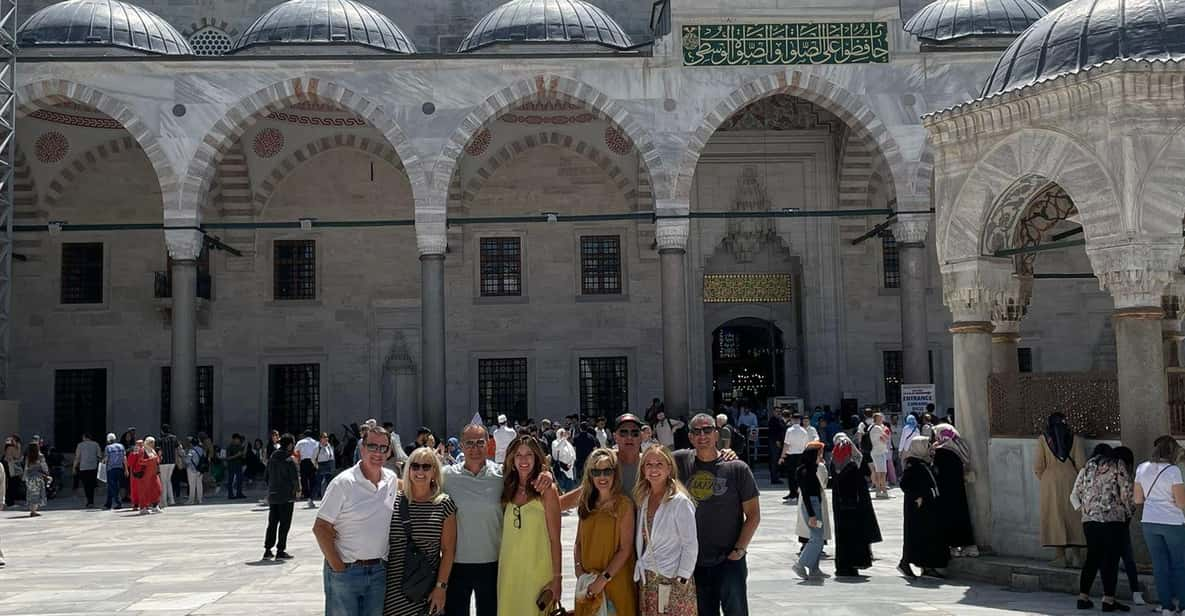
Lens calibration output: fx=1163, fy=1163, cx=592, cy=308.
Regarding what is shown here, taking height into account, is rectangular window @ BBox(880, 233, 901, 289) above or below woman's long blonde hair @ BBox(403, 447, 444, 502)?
above

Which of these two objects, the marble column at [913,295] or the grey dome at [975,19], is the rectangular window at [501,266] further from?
the grey dome at [975,19]

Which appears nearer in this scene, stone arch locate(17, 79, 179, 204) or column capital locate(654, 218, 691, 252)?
stone arch locate(17, 79, 179, 204)

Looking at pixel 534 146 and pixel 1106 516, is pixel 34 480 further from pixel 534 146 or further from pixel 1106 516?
pixel 1106 516

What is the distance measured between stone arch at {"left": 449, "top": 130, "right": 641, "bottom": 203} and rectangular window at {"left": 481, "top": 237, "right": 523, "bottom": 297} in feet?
3.10

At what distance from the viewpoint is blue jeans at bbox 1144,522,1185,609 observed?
233 inches

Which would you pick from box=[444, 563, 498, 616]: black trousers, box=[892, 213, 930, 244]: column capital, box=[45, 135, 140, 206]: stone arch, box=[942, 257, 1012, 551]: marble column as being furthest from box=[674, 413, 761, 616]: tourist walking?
A: box=[45, 135, 140, 206]: stone arch

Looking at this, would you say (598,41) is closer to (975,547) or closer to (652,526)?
(975,547)

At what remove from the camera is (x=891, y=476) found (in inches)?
583

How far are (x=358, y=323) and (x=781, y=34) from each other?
28.7ft

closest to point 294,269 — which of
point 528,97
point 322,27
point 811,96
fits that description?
point 322,27

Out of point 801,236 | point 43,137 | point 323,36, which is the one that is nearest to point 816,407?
point 801,236

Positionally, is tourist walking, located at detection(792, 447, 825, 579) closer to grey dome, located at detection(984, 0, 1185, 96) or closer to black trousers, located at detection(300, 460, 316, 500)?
grey dome, located at detection(984, 0, 1185, 96)

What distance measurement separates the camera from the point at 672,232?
16.5 metres

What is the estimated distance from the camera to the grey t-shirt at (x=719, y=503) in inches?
192
